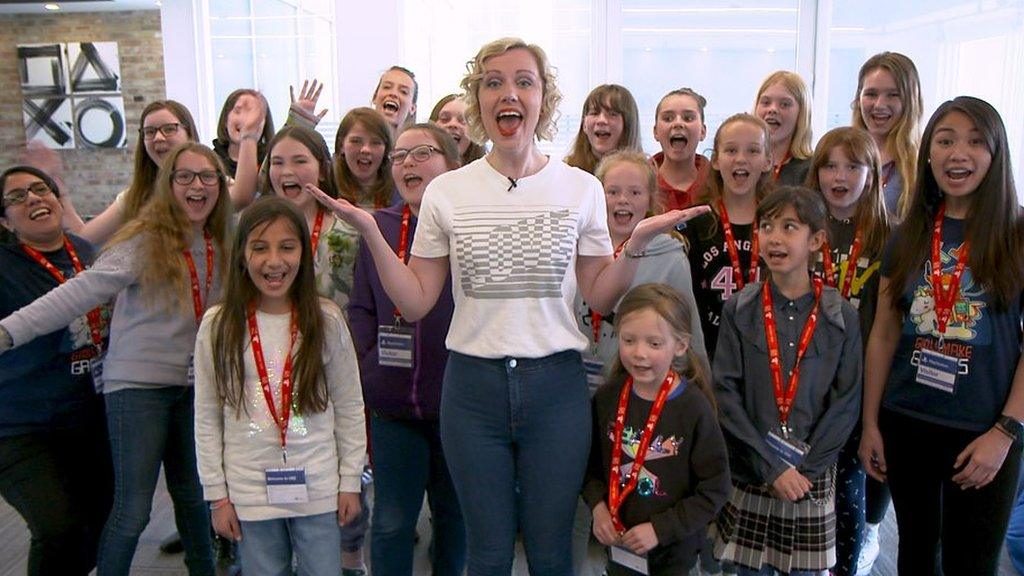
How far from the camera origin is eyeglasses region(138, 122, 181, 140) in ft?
9.15

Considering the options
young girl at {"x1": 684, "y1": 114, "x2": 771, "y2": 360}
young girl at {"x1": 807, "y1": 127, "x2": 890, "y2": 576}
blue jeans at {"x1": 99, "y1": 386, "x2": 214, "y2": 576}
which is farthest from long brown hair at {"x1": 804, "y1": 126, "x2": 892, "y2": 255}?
blue jeans at {"x1": 99, "y1": 386, "x2": 214, "y2": 576}

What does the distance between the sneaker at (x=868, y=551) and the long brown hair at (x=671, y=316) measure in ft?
3.64

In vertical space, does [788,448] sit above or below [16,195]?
below

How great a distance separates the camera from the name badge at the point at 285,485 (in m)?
1.86

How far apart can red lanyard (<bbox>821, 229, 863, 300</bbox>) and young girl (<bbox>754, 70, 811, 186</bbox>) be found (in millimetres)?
665

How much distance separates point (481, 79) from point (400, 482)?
1.18 m

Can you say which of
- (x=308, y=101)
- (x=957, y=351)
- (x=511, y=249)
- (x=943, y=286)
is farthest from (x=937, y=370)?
(x=308, y=101)

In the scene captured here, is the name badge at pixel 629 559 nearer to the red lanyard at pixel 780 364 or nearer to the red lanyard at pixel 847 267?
the red lanyard at pixel 780 364

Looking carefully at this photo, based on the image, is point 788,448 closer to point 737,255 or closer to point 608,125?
point 737,255

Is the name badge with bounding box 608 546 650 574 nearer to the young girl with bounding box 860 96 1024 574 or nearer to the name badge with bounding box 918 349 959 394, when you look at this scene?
the young girl with bounding box 860 96 1024 574

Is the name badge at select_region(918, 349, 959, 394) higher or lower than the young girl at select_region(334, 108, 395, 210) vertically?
lower

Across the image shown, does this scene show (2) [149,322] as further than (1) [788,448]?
Yes

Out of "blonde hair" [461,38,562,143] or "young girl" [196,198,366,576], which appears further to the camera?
"young girl" [196,198,366,576]

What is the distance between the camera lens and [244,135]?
2873mm
